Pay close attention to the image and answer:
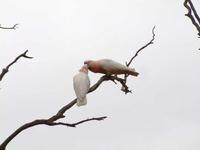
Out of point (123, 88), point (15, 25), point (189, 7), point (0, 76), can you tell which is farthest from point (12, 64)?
point (189, 7)

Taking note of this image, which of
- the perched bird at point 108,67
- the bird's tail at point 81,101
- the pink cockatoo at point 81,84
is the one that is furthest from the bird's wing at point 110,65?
the bird's tail at point 81,101

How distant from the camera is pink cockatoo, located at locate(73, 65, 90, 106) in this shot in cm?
791

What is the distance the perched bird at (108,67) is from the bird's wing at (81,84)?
0.55 feet

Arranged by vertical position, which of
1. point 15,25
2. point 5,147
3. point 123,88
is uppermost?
point 15,25

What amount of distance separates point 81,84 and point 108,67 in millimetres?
482

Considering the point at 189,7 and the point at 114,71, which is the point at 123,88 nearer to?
the point at 114,71

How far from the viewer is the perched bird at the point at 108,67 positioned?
8.06 m

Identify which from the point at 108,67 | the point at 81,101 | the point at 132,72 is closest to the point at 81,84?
the point at 81,101

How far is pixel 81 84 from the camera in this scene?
795 centimetres

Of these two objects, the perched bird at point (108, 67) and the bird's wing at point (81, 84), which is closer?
the bird's wing at point (81, 84)

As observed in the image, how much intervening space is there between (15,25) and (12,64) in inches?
49.3

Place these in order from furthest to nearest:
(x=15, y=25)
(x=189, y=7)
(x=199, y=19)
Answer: (x=15, y=25), (x=189, y=7), (x=199, y=19)

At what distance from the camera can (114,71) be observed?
8281mm

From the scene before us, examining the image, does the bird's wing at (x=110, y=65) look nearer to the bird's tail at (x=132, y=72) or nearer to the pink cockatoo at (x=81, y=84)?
the bird's tail at (x=132, y=72)
